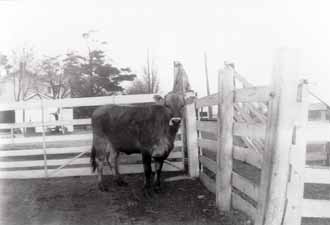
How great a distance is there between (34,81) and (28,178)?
27.7m

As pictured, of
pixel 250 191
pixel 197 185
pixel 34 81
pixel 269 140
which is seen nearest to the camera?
pixel 269 140

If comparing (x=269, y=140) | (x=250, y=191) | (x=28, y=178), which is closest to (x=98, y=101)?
(x=28, y=178)

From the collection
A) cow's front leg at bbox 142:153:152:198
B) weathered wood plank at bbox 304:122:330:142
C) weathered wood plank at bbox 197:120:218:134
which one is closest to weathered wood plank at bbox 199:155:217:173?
weathered wood plank at bbox 197:120:218:134

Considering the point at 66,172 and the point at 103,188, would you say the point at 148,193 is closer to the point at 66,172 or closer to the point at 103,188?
the point at 103,188

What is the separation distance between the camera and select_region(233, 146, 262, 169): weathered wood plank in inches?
150

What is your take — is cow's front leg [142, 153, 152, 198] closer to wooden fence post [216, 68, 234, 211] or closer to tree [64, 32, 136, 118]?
wooden fence post [216, 68, 234, 211]

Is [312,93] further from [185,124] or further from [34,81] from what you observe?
[34,81]

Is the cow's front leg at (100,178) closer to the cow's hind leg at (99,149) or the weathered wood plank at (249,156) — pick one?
the cow's hind leg at (99,149)

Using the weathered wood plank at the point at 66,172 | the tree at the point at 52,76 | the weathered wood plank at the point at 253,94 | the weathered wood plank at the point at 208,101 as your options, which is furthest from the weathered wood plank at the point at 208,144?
the tree at the point at 52,76

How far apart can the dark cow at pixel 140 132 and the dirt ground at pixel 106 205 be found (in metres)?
0.39

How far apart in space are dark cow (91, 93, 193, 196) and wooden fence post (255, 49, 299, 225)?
2.61 metres

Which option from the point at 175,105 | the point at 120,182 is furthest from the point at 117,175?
the point at 175,105

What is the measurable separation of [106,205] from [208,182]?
1777mm

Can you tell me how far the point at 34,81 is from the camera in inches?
1328
